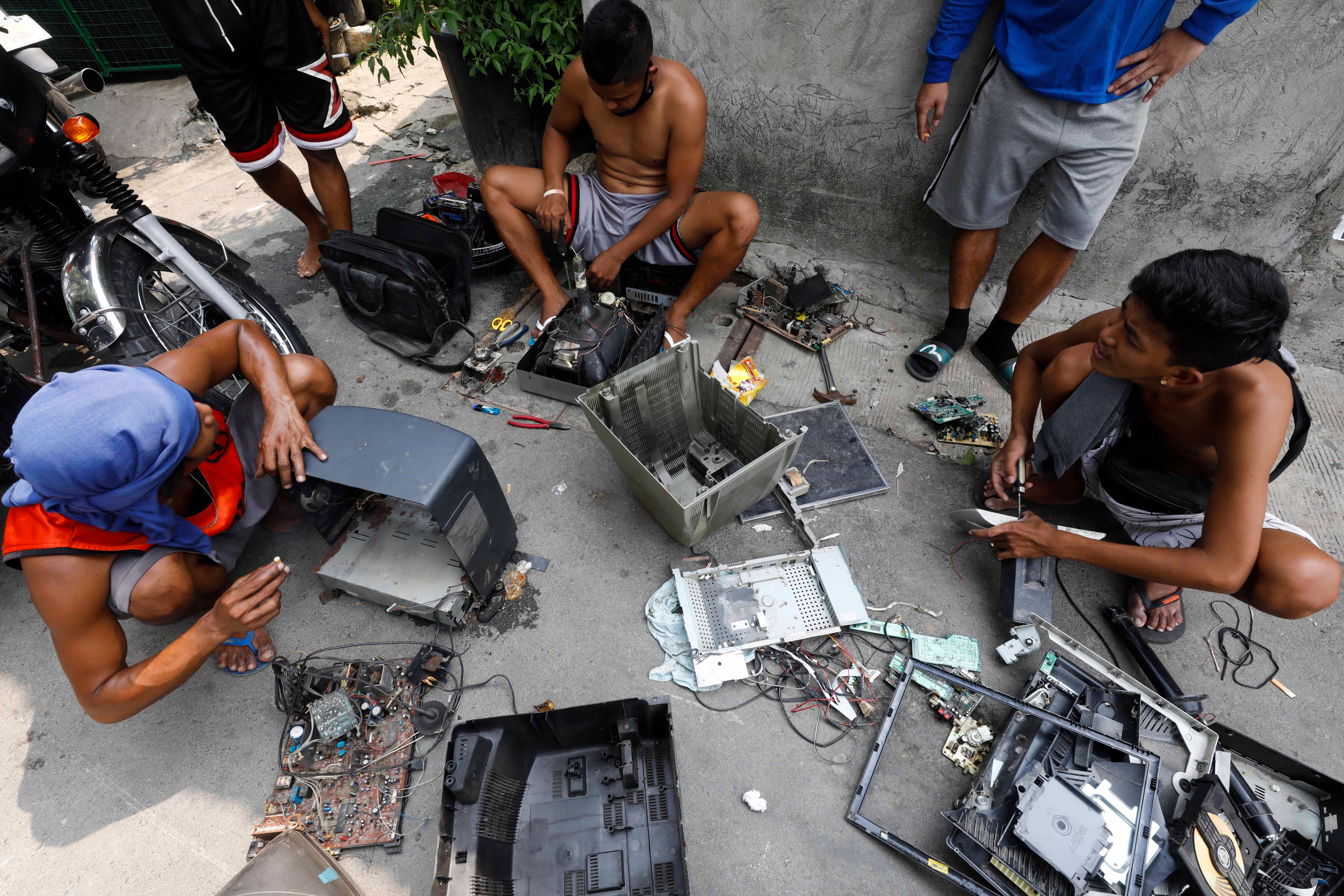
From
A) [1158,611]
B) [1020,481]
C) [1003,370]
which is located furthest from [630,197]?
[1158,611]

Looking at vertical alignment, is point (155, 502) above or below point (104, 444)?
below

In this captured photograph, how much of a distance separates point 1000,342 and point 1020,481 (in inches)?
39.6

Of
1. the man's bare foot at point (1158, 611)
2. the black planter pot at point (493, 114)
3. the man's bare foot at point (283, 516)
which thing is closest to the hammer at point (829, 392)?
the man's bare foot at point (1158, 611)

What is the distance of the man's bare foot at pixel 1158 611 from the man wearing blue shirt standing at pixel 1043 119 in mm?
995

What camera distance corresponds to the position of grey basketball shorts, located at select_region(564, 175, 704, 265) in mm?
3033

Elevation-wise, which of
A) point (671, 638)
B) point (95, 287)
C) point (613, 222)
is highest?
point (95, 287)

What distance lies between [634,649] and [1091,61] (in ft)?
9.03

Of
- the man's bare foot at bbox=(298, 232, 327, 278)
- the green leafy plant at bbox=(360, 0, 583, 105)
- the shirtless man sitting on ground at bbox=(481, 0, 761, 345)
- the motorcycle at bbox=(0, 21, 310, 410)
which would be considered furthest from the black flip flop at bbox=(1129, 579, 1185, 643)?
the man's bare foot at bbox=(298, 232, 327, 278)

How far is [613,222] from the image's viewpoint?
3.10 meters

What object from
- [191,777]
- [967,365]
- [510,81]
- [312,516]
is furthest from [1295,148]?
[191,777]

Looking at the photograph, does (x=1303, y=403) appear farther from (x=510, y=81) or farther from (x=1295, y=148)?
(x=510, y=81)

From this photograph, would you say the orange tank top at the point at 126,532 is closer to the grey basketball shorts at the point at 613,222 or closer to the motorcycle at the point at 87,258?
the motorcycle at the point at 87,258

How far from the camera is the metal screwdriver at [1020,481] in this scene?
226 centimetres

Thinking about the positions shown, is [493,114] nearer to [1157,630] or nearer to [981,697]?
[981,697]
